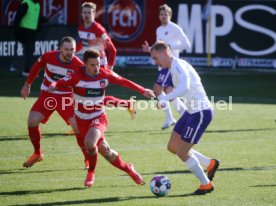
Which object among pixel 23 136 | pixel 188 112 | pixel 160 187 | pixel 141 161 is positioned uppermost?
pixel 188 112

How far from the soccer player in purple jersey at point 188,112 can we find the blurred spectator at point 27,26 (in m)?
14.7

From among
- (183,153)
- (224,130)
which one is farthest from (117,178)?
(224,130)

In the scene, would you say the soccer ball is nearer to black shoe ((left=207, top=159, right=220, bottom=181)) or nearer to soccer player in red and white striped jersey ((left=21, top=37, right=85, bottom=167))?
black shoe ((left=207, top=159, right=220, bottom=181))

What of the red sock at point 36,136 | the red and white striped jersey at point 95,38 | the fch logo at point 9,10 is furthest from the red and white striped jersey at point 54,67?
the fch logo at point 9,10

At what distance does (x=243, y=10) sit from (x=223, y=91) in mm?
4413

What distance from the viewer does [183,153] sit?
36.2 ft

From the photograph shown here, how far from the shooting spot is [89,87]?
11727 millimetres

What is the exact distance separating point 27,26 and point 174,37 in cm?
845

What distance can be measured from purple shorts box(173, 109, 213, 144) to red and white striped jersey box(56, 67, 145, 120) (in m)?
0.99

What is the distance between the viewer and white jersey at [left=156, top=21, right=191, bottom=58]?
1817 cm

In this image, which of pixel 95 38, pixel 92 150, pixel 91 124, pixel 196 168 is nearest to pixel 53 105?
pixel 91 124

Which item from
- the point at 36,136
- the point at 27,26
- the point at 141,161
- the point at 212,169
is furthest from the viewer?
the point at 27,26

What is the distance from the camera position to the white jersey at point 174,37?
59.6 feet

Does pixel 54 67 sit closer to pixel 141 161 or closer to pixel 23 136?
pixel 141 161
